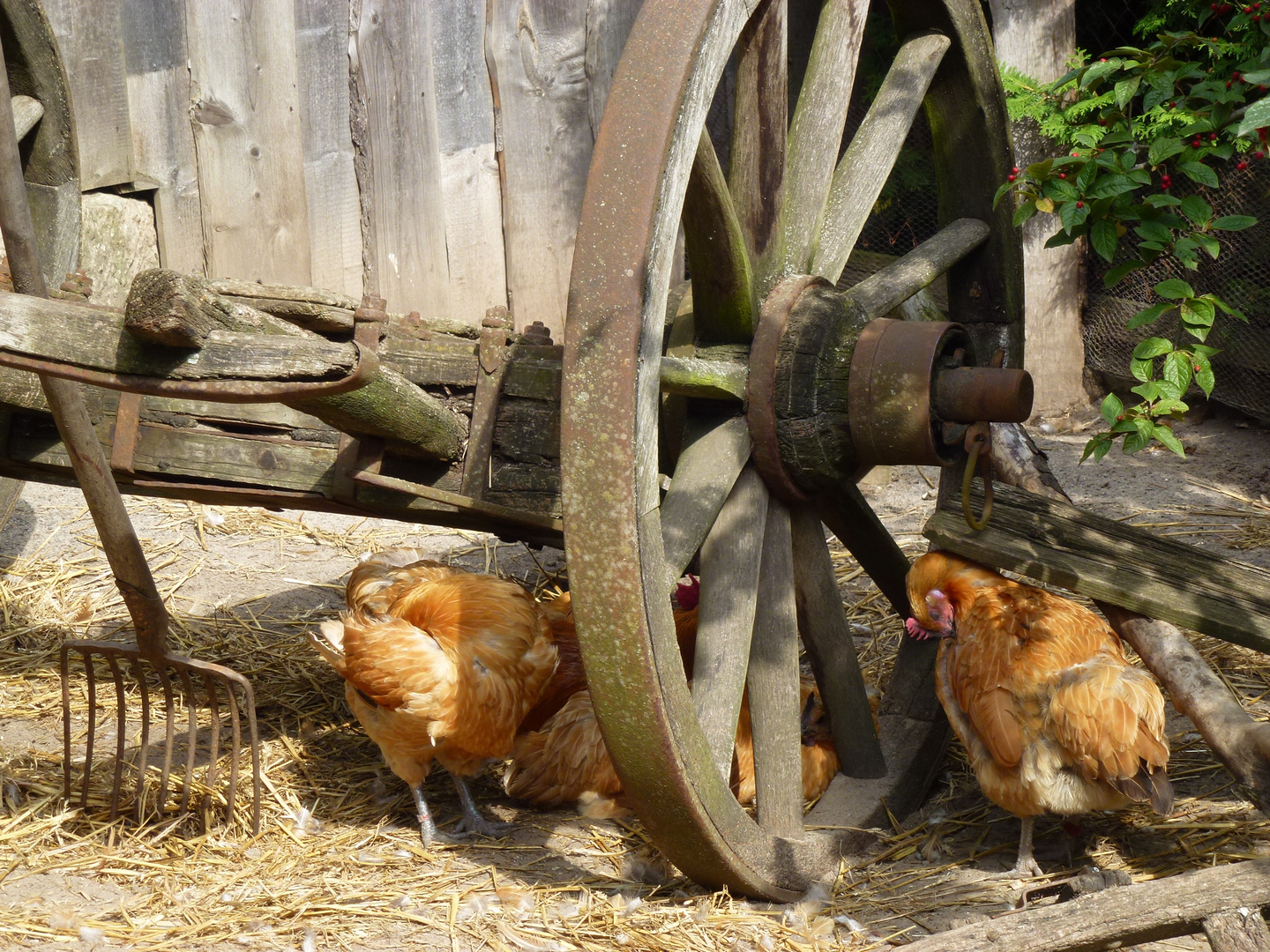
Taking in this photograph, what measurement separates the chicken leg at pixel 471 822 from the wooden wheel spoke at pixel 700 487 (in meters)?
1.07

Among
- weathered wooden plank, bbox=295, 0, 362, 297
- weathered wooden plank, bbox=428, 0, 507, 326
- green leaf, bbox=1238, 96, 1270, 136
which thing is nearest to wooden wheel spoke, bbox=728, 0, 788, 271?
green leaf, bbox=1238, 96, 1270, 136

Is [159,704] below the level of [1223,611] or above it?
below

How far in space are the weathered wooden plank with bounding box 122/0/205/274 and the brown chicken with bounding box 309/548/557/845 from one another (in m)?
2.86

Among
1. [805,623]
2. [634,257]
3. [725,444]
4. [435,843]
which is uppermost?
[634,257]

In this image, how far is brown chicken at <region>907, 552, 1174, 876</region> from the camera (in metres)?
2.22

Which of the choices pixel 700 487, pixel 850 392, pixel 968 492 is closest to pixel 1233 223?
pixel 968 492

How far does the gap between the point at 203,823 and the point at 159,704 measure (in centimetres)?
83

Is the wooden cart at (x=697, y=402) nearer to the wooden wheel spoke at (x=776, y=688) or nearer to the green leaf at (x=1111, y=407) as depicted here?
the wooden wheel spoke at (x=776, y=688)

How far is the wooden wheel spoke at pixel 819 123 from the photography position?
Result: 2357 mm

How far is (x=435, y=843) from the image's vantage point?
2.63m

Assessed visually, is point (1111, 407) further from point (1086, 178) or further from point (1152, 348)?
point (1086, 178)

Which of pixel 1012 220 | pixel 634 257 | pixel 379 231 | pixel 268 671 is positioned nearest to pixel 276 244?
pixel 379 231

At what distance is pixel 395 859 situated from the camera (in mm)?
2543

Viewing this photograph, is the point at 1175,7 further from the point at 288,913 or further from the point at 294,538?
the point at 288,913
